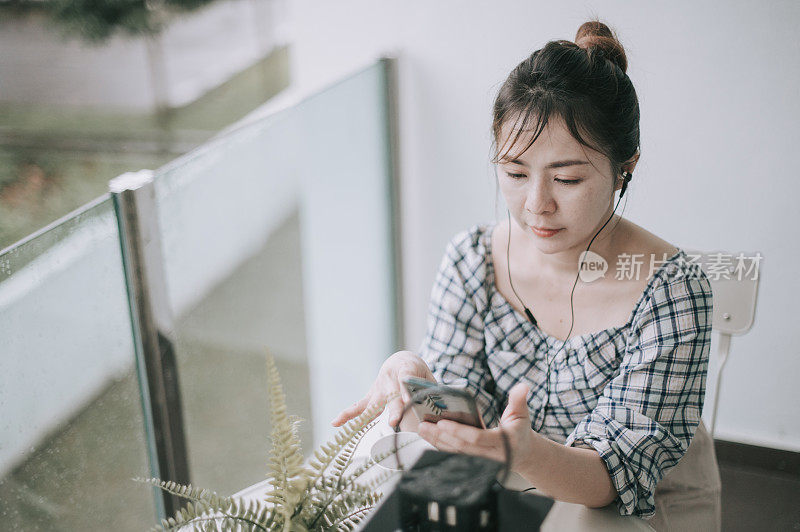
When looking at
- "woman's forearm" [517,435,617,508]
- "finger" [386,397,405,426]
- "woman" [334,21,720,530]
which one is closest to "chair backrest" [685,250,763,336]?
"woman" [334,21,720,530]

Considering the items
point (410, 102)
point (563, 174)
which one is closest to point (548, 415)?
point (563, 174)

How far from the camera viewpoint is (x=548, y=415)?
1201mm

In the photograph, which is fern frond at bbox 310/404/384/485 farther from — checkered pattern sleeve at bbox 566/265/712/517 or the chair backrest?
the chair backrest

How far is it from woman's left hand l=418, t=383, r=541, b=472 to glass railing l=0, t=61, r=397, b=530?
73cm

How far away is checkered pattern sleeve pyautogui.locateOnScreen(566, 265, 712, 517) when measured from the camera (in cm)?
98

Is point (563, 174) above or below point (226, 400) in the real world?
above

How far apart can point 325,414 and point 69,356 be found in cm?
105

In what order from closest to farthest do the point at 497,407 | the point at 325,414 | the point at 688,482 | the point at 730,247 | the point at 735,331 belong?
the point at 688,482 → the point at 497,407 → the point at 735,331 → the point at 730,247 → the point at 325,414

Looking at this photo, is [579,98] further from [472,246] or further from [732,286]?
[732,286]

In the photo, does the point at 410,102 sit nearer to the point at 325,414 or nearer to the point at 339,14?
the point at 339,14

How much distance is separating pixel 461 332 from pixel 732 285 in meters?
0.65

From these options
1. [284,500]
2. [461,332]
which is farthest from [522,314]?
[284,500]

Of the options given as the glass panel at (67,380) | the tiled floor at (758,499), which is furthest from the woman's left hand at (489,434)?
the tiled floor at (758,499)

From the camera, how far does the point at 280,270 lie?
194 cm
